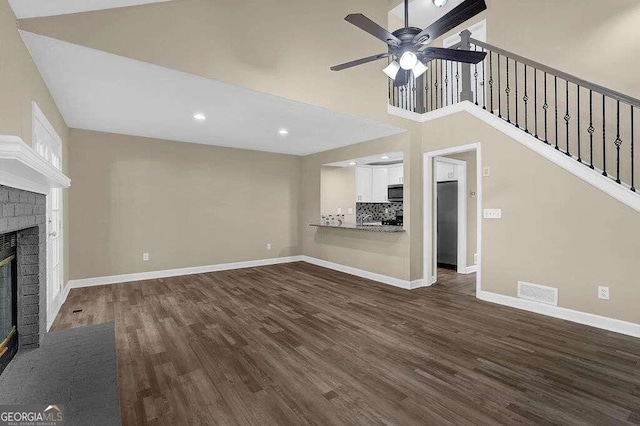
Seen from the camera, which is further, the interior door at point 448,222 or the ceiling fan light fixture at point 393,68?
the interior door at point 448,222

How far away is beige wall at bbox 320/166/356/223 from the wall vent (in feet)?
13.0

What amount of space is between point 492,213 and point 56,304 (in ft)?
18.7

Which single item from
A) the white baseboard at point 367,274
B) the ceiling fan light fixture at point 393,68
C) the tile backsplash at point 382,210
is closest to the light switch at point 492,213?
the white baseboard at point 367,274

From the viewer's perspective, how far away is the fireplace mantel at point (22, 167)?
4.69ft

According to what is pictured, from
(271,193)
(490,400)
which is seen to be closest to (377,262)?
(271,193)

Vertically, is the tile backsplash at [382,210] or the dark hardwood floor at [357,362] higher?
the tile backsplash at [382,210]

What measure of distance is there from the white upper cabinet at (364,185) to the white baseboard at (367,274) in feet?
6.13

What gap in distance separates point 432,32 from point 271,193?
15.7ft

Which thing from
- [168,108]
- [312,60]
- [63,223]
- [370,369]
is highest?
[312,60]

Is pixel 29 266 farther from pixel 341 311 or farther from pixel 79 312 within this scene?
pixel 341 311

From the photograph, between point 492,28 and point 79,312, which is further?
point 492,28

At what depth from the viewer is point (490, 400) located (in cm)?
195

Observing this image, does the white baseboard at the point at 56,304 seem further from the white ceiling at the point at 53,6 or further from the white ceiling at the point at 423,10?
the white ceiling at the point at 423,10

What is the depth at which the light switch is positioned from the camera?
13.1 ft
